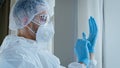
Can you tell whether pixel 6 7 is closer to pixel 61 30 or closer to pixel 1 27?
pixel 1 27

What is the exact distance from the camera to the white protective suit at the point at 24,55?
3.74ft

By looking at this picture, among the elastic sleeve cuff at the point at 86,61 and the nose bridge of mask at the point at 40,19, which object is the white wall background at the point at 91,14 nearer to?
the elastic sleeve cuff at the point at 86,61

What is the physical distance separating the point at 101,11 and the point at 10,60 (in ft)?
4.04

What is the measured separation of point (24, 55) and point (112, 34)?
1088 millimetres

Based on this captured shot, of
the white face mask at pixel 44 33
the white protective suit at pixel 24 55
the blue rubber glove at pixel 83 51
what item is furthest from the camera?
the blue rubber glove at pixel 83 51

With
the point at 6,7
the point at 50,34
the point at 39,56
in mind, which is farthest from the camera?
the point at 6,7

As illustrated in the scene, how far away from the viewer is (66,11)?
2.39 m

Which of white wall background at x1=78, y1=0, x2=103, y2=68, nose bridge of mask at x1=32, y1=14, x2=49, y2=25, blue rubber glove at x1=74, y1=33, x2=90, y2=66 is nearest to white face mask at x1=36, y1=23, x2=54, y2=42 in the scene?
nose bridge of mask at x1=32, y1=14, x2=49, y2=25

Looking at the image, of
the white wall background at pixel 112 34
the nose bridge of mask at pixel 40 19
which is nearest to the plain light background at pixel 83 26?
the white wall background at pixel 112 34

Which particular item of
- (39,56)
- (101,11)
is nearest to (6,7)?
(101,11)

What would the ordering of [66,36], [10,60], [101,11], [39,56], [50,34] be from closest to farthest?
[10,60]
[39,56]
[50,34]
[101,11]
[66,36]

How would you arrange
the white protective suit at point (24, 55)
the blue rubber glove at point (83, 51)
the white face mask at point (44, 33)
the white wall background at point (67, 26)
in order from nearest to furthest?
the white protective suit at point (24, 55) < the white face mask at point (44, 33) < the blue rubber glove at point (83, 51) < the white wall background at point (67, 26)

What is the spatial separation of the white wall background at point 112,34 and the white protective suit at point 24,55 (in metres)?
0.70

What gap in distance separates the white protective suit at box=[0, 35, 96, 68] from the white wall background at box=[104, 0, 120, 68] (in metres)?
0.70
